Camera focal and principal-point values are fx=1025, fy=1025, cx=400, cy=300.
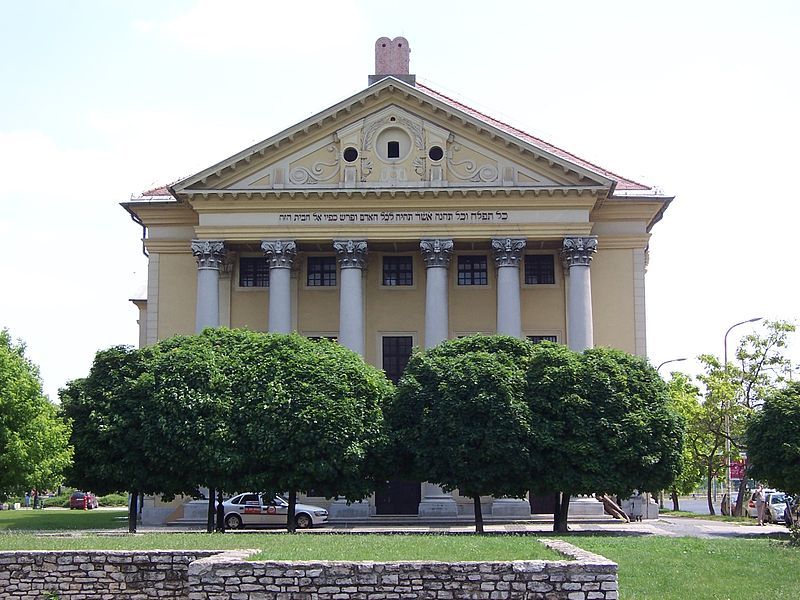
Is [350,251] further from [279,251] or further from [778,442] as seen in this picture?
[778,442]

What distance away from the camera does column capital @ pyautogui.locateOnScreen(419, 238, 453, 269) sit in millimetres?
48812

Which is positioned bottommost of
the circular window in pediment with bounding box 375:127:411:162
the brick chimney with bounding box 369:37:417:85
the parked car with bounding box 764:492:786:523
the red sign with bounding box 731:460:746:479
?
the parked car with bounding box 764:492:786:523

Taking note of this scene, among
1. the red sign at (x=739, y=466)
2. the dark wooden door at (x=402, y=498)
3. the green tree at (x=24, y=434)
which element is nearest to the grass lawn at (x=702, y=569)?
the green tree at (x=24, y=434)

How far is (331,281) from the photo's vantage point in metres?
52.6

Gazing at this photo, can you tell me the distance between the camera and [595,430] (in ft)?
123

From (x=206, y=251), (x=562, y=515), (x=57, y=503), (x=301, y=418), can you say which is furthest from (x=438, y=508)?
(x=57, y=503)

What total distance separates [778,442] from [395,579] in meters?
24.7

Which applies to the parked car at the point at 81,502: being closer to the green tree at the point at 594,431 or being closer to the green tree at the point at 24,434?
the green tree at the point at 24,434

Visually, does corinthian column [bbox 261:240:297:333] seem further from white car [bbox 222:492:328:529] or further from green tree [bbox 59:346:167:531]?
green tree [bbox 59:346:167:531]

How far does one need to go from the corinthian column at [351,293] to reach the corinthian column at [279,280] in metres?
2.39

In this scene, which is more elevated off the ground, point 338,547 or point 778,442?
point 778,442

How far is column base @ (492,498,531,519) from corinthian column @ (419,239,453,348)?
8.08 metres

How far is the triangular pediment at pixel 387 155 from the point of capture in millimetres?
49000

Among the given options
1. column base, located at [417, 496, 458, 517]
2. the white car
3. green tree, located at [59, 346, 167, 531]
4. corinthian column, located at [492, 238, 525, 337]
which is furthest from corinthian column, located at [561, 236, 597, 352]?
green tree, located at [59, 346, 167, 531]
